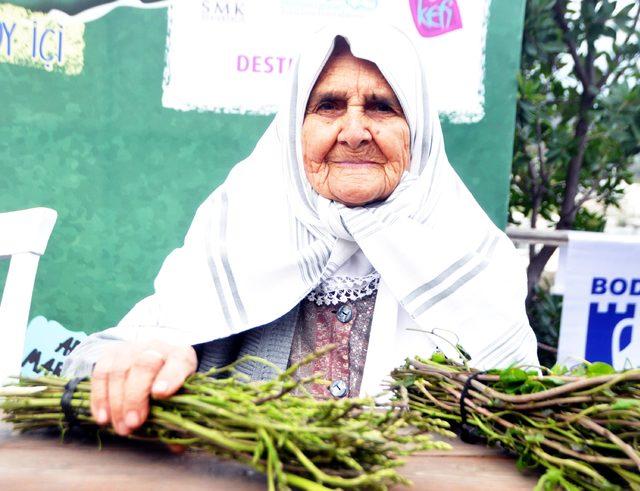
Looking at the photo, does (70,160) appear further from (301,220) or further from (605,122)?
(605,122)

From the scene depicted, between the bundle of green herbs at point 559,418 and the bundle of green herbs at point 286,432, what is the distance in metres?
0.15

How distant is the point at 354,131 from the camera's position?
1.99m

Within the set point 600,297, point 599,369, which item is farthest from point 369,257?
point 600,297

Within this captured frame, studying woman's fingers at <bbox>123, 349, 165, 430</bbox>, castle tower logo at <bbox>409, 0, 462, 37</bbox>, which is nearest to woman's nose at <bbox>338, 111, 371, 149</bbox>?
woman's fingers at <bbox>123, 349, 165, 430</bbox>

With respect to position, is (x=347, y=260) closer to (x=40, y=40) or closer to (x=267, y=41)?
(x=267, y=41)

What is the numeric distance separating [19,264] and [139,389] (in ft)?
3.45

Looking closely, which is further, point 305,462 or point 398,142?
point 398,142

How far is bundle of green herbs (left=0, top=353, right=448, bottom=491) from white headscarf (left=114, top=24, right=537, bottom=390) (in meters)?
0.74

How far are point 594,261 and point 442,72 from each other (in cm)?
105

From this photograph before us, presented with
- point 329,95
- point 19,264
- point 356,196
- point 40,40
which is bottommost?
point 19,264

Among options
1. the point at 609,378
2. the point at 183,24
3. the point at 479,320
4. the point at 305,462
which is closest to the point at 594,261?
the point at 479,320

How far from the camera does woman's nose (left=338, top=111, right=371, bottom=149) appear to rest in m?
2.00

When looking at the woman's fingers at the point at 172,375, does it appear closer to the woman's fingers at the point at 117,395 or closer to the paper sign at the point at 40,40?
the woman's fingers at the point at 117,395

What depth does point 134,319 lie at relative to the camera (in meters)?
1.96
